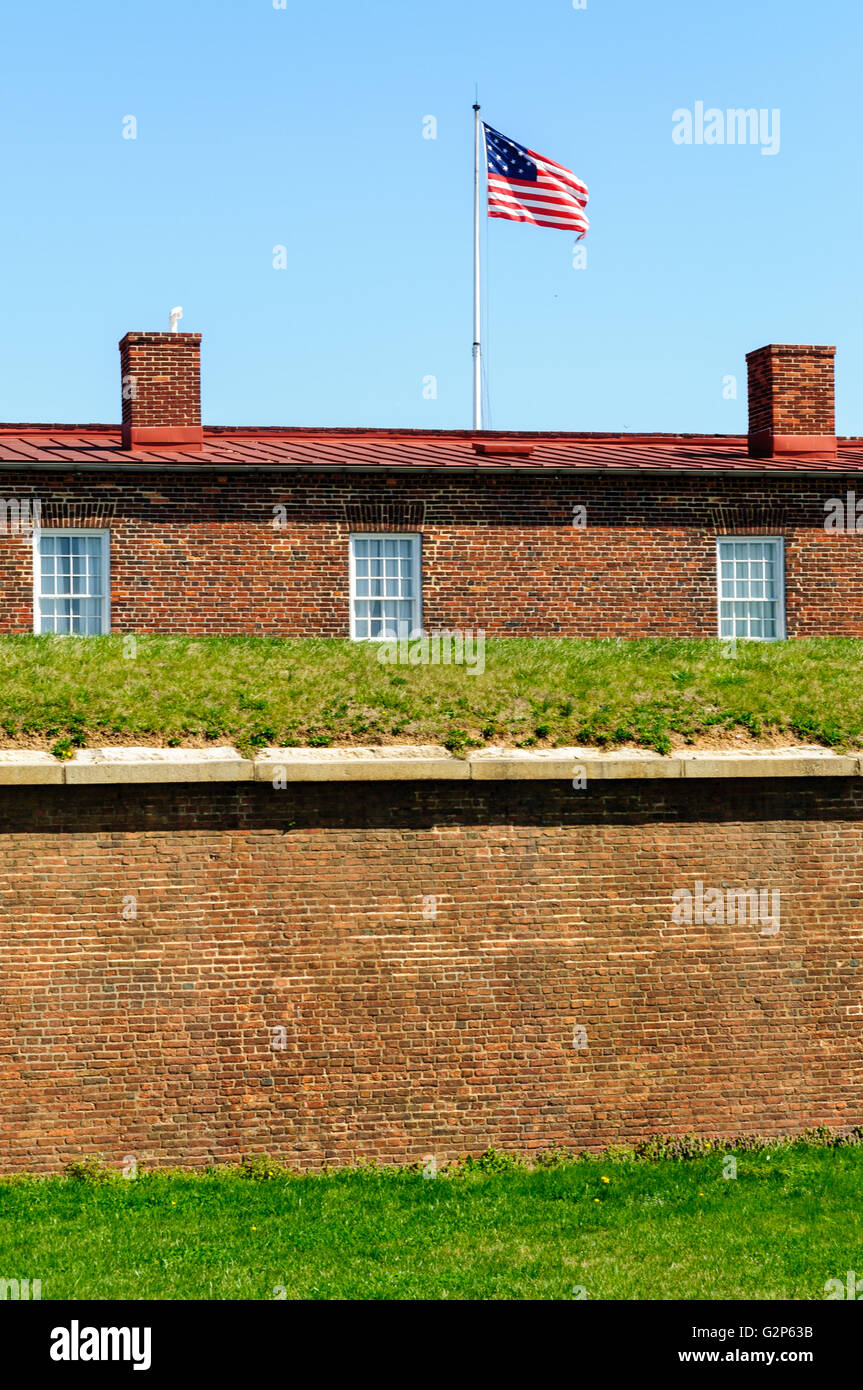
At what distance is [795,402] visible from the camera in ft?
82.4

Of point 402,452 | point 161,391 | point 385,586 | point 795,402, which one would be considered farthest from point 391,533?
point 795,402

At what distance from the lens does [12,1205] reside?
1155 centimetres

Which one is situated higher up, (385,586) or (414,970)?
(385,586)

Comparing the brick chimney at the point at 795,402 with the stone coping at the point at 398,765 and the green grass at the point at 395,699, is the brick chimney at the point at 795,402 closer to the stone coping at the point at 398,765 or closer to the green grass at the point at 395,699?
the green grass at the point at 395,699

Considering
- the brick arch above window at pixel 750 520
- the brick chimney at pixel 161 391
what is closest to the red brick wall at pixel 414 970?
the brick arch above window at pixel 750 520

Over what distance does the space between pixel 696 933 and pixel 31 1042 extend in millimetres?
6017

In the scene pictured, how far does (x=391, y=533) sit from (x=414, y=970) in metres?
10.4

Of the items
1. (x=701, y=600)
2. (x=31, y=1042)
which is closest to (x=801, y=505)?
(x=701, y=600)

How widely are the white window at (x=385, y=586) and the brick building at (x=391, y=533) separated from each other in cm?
3

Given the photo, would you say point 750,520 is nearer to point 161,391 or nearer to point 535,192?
point 535,192

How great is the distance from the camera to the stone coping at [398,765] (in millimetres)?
12570

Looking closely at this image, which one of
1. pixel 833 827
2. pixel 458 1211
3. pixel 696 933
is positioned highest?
pixel 833 827

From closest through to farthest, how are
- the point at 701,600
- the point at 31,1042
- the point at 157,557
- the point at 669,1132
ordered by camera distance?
the point at 31,1042 → the point at 669,1132 → the point at 157,557 → the point at 701,600

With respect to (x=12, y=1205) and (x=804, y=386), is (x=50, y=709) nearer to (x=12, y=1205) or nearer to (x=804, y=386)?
(x=12, y=1205)
